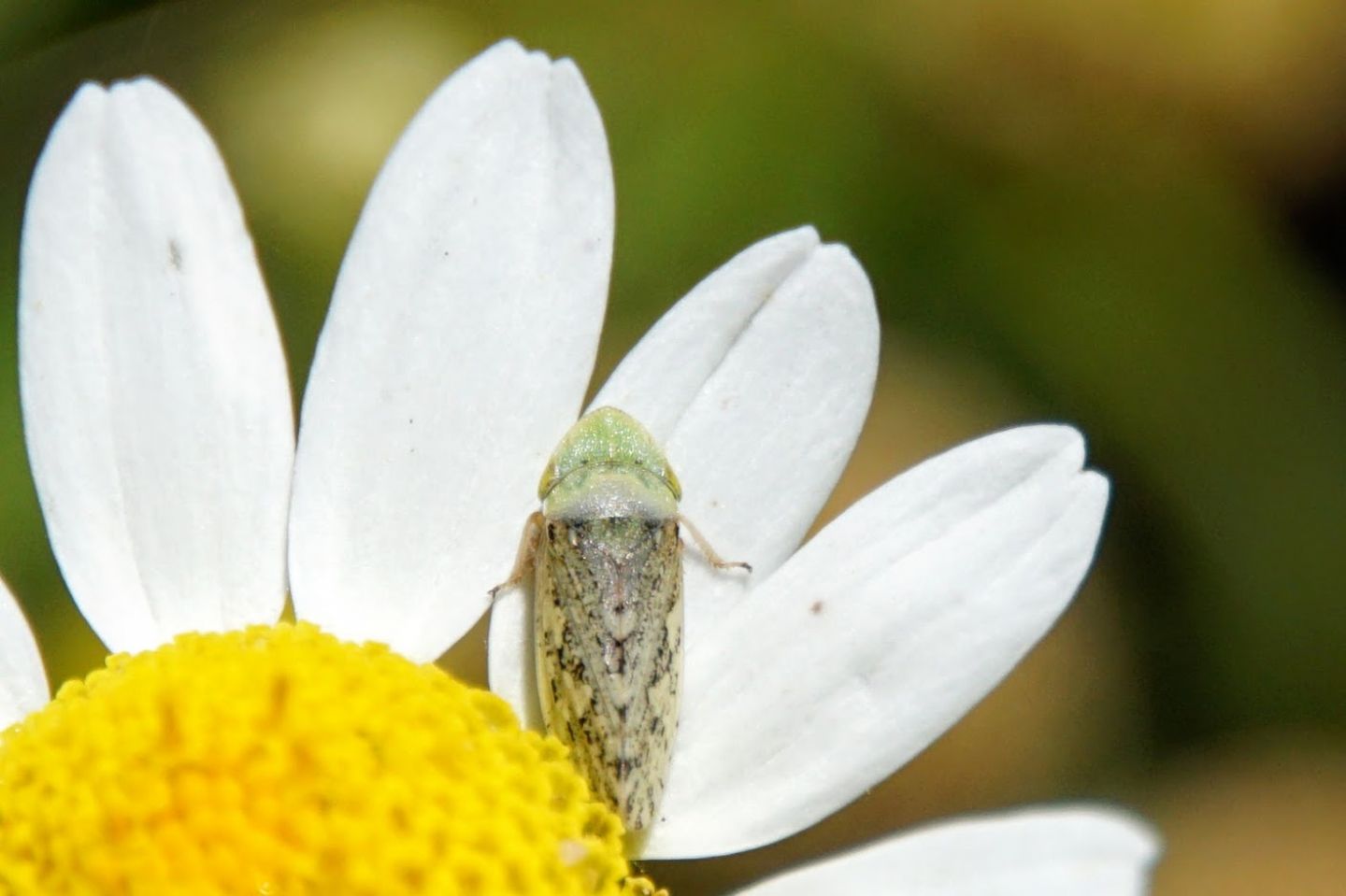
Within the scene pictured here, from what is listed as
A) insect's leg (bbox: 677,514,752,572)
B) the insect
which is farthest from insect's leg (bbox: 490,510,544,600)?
insect's leg (bbox: 677,514,752,572)

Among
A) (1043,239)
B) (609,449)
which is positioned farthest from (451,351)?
(1043,239)

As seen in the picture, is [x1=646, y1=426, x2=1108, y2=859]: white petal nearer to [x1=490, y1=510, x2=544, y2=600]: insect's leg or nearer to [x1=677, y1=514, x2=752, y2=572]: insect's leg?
[x1=677, y1=514, x2=752, y2=572]: insect's leg

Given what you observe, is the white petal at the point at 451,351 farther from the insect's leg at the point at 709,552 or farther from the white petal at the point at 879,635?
the white petal at the point at 879,635

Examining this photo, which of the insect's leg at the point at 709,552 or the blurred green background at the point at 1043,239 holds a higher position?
the blurred green background at the point at 1043,239

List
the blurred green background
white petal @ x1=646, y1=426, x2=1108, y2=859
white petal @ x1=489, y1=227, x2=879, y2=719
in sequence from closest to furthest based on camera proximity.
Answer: white petal @ x1=646, y1=426, x2=1108, y2=859
white petal @ x1=489, y1=227, x2=879, y2=719
the blurred green background

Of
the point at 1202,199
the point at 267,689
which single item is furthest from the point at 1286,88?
the point at 267,689

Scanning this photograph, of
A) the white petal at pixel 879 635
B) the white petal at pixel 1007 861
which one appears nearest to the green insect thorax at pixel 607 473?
the white petal at pixel 879 635

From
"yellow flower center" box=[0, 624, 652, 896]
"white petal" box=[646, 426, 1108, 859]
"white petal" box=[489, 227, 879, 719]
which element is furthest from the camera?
"white petal" box=[489, 227, 879, 719]

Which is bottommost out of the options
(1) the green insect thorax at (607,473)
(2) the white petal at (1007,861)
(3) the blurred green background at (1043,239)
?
(2) the white petal at (1007,861)

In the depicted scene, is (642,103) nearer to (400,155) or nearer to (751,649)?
(400,155)

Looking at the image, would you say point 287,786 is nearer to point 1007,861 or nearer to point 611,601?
point 611,601
